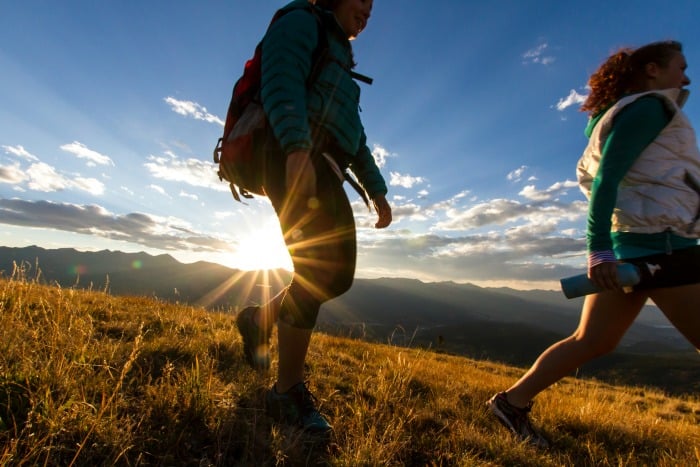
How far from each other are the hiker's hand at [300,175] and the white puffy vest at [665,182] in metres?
2.15

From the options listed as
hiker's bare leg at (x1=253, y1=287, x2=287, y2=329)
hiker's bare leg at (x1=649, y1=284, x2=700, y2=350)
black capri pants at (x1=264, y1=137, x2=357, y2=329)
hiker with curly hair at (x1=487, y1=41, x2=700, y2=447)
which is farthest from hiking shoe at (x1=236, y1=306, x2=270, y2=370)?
hiker's bare leg at (x1=649, y1=284, x2=700, y2=350)

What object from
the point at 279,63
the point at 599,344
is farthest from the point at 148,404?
the point at 599,344

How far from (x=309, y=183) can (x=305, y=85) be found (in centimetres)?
72

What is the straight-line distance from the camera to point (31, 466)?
143 centimetres

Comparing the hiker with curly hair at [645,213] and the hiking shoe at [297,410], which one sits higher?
the hiker with curly hair at [645,213]

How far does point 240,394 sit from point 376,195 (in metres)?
1.99

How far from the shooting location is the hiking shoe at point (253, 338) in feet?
10.3

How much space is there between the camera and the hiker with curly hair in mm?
2420

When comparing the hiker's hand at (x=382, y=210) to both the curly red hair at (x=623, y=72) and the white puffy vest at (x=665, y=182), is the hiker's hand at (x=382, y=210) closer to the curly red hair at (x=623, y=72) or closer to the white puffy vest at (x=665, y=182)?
the white puffy vest at (x=665, y=182)

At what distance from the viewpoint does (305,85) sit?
240 cm

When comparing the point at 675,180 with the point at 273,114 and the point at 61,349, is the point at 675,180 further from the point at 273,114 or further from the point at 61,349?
the point at 61,349

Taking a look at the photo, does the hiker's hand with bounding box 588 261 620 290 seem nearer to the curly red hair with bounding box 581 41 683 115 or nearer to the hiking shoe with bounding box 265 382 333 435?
the curly red hair with bounding box 581 41 683 115

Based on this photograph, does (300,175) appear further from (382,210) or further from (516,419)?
(516,419)

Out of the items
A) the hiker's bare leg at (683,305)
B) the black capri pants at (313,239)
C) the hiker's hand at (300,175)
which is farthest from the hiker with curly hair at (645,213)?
the hiker's hand at (300,175)
